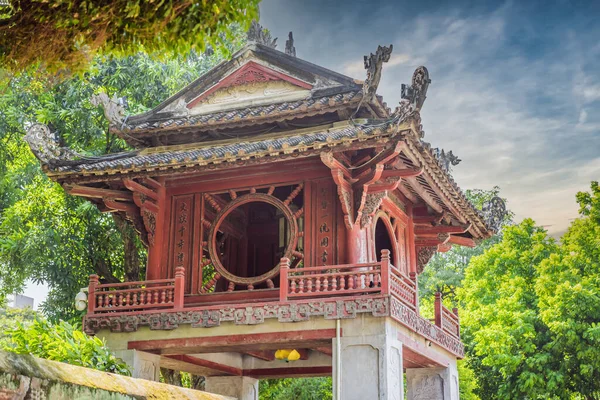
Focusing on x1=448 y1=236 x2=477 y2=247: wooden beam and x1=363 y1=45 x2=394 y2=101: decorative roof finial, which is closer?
x1=363 y1=45 x2=394 y2=101: decorative roof finial

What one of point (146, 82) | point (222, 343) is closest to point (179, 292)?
point (222, 343)

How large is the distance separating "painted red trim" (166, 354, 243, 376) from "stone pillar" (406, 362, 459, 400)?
328cm

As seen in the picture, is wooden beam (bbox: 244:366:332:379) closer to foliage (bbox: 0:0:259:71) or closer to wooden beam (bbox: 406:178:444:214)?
wooden beam (bbox: 406:178:444:214)

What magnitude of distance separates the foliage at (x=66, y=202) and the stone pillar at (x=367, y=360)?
27.8 ft

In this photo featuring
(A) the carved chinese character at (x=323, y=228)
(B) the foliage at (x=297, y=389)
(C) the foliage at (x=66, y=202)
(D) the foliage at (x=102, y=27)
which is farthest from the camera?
(B) the foliage at (x=297, y=389)

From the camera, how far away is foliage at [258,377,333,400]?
20.6 m

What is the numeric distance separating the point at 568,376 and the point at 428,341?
1002 centimetres

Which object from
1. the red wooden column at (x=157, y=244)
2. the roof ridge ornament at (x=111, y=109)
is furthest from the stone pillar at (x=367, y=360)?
the roof ridge ornament at (x=111, y=109)

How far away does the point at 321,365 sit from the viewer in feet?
47.1

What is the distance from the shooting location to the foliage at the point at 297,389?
810 inches

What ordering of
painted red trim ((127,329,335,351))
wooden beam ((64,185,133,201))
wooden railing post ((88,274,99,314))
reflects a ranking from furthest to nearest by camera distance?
wooden beam ((64,185,133,201)) < wooden railing post ((88,274,99,314)) < painted red trim ((127,329,335,351))

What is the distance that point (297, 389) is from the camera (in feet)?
68.2

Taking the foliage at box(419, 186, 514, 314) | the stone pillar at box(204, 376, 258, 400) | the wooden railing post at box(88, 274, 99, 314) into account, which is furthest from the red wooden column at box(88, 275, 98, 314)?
the foliage at box(419, 186, 514, 314)

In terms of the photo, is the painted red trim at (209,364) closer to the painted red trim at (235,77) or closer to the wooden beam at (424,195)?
the painted red trim at (235,77)
